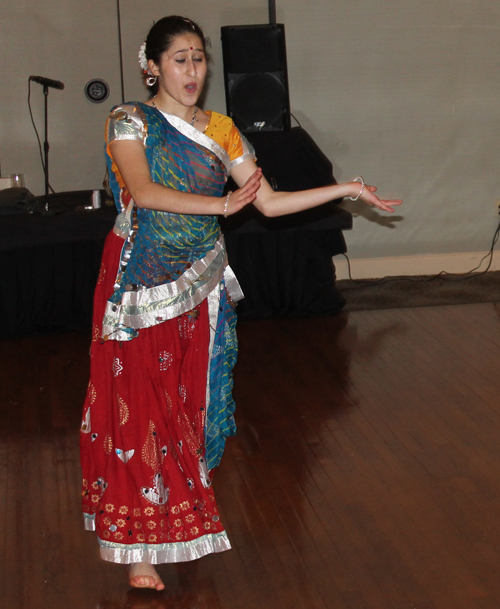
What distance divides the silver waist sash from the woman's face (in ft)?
1.51

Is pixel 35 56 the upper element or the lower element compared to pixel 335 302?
upper

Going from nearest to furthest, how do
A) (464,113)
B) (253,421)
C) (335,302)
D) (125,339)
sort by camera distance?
(125,339), (253,421), (335,302), (464,113)

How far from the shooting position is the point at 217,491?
8.57 feet

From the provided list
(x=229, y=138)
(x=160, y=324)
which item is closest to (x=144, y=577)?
(x=160, y=324)

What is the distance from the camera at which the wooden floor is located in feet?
6.77

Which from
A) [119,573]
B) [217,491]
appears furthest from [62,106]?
[119,573]

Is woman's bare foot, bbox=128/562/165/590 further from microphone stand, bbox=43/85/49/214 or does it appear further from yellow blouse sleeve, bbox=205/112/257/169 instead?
→ microphone stand, bbox=43/85/49/214

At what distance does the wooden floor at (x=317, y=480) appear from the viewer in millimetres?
2064

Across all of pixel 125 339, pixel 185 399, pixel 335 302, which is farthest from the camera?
pixel 335 302

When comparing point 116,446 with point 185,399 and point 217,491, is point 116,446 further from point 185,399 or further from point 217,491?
point 217,491

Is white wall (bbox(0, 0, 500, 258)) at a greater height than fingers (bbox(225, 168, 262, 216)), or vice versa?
white wall (bbox(0, 0, 500, 258))

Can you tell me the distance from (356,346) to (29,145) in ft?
8.01

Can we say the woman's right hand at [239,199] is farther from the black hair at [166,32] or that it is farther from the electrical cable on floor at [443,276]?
the electrical cable on floor at [443,276]

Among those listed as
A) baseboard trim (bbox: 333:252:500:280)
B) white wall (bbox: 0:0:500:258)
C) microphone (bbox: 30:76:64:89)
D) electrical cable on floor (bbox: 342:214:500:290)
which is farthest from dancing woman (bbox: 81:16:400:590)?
baseboard trim (bbox: 333:252:500:280)
